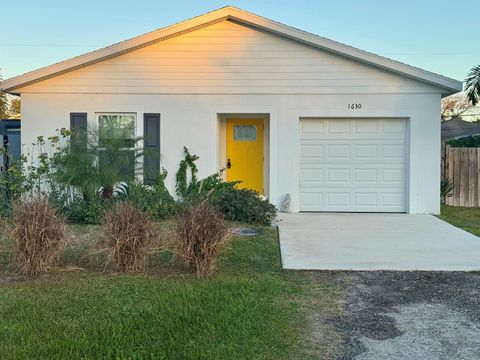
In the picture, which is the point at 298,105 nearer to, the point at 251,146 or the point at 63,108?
the point at 251,146

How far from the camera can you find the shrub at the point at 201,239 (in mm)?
5863

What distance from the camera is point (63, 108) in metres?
12.0

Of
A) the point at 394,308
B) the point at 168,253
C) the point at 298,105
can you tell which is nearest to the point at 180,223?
the point at 168,253

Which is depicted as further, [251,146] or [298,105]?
[251,146]

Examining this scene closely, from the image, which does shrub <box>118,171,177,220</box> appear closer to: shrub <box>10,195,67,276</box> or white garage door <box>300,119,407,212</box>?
white garage door <box>300,119,407,212</box>

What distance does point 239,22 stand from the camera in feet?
38.7

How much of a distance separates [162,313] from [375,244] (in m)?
4.49

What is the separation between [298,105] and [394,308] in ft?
25.1

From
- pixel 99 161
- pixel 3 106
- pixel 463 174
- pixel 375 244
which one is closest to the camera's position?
pixel 375 244

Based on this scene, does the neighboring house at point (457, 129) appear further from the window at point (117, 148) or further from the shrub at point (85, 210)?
the shrub at point (85, 210)

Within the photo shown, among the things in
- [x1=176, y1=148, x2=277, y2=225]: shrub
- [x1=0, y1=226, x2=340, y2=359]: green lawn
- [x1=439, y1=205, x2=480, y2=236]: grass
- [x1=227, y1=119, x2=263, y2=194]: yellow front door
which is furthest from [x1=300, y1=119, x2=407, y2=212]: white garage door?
[x1=0, y1=226, x2=340, y2=359]: green lawn

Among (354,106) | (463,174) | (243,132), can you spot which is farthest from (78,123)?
(463,174)

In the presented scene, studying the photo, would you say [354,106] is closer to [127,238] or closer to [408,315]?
[127,238]

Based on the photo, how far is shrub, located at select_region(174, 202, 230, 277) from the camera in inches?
231
